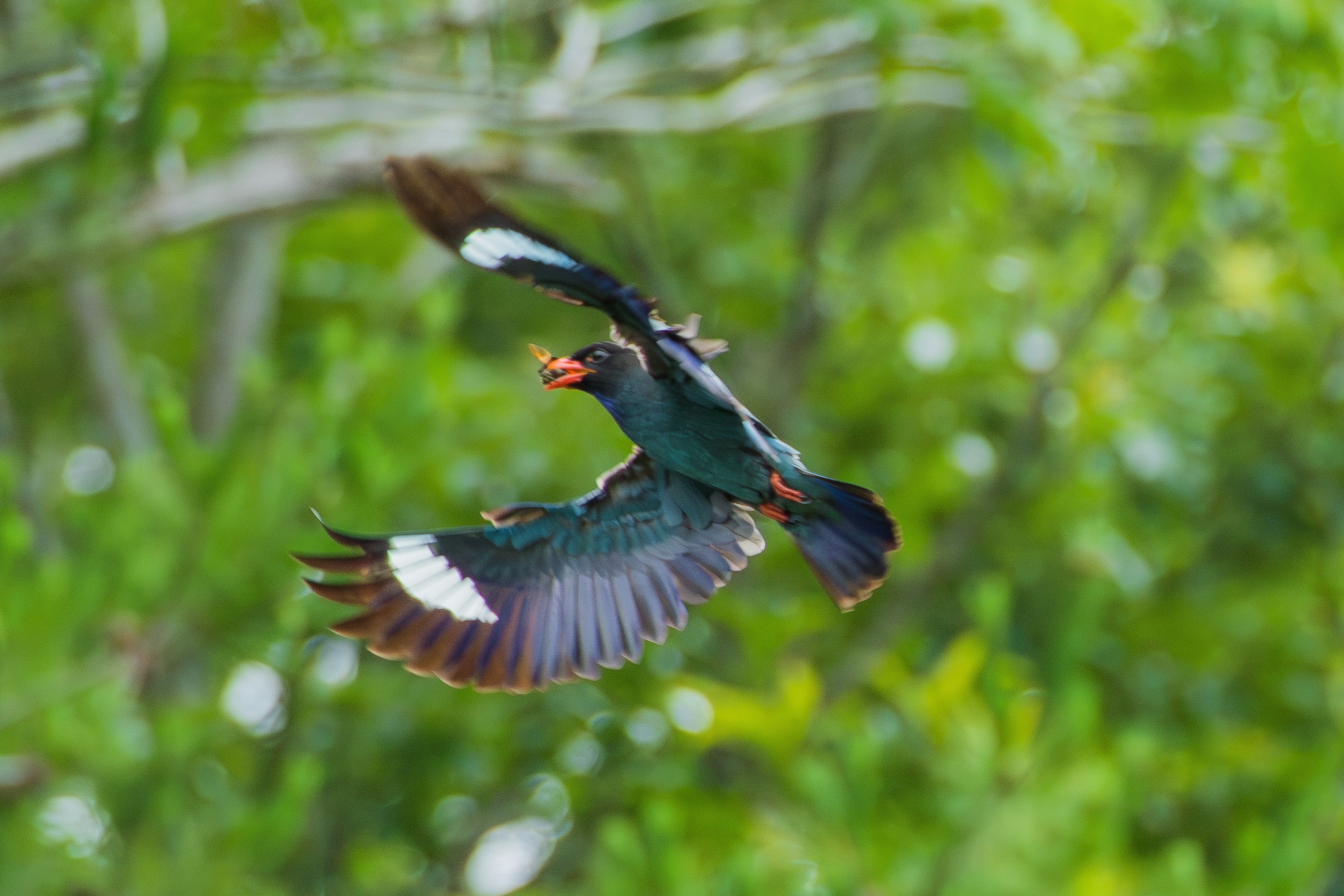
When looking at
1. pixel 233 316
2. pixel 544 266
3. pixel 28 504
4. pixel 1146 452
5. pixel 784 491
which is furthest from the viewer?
pixel 233 316

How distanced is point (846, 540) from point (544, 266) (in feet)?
1.93

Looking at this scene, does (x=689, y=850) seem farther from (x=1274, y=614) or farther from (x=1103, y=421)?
(x=1274, y=614)

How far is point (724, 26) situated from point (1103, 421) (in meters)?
2.09

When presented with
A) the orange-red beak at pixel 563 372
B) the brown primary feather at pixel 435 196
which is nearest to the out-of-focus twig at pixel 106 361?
the brown primary feather at pixel 435 196

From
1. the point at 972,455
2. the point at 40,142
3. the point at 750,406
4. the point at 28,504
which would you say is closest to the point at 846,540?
the point at 40,142

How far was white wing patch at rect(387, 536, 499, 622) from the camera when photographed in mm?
1983

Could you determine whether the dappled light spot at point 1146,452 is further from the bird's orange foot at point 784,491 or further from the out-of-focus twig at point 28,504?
the out-of-focus twig at point 28,504

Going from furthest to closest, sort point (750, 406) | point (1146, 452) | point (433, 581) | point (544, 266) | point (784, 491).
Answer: point (750, 406) → point (1146, 452) → point (433, 581) → point (784, 491) → point (544, 266)

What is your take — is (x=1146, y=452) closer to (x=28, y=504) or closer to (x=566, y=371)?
(x=566, y=371)

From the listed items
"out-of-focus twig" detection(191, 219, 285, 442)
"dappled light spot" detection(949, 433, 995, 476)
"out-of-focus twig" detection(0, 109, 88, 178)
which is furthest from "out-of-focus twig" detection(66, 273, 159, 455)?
"dappled light spot" detection(949, 433, 995, 476)

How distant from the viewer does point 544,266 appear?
4.88ft

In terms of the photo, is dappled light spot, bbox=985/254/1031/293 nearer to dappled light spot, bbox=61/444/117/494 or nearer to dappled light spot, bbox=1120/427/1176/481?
dappled light spot, bbox=1120/427/1176/481

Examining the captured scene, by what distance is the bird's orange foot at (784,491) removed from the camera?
5.63 ft

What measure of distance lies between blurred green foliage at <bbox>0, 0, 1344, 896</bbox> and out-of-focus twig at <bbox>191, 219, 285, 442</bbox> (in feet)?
0.06
